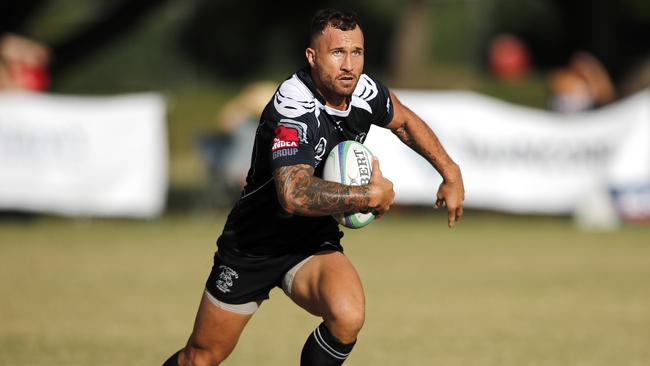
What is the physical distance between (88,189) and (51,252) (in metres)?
2.19

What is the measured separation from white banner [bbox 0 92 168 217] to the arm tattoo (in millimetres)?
10852

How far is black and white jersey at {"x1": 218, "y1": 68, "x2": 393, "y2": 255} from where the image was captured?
591 centimetres

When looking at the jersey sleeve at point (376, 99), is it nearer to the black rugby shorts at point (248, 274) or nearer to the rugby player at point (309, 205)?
the rugby player at point (309, 205)

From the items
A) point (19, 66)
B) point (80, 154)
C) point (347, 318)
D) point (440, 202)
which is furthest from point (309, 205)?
point (19, 66)

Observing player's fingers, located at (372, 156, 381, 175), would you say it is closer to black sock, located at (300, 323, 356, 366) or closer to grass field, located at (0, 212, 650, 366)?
black sock, located at (300, 323, 356, 366)

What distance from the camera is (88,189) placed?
16.2 m

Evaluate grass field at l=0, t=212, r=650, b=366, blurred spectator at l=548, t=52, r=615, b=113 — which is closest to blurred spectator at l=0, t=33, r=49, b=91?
grass field at l=0, t=212, r=650, b=366

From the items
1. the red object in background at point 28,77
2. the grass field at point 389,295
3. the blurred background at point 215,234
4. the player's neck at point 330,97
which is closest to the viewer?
the player's neck at point 330,97

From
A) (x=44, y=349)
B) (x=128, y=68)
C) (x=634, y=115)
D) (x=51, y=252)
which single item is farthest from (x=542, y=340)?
(x=128, y=68)

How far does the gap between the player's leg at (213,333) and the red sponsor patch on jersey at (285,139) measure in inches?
39.8

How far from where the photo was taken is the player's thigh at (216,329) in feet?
20.6

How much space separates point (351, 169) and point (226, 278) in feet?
3.19

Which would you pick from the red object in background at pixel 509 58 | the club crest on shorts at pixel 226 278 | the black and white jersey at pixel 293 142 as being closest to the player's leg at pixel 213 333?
the club crest on shorts at pixel 226 278

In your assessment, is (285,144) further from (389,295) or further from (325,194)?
(389,295)
